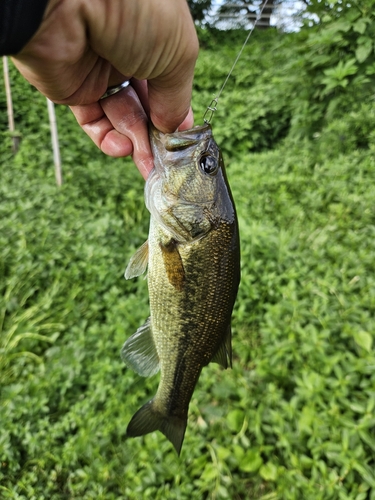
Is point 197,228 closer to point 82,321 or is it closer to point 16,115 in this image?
point 82,321

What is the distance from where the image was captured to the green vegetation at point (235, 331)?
205 centimetres

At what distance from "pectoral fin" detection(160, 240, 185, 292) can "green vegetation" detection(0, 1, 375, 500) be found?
1.16 m

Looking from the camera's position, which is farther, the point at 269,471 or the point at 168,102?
the point at 269,471

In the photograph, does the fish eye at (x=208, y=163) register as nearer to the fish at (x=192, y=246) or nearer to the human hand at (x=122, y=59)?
the fish at (x=192, y=246)

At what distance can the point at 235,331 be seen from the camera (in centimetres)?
279

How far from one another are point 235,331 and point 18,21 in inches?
93.8

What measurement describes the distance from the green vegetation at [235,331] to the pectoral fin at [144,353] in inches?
29.7

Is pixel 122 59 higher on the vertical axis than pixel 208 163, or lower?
higher

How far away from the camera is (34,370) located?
9.16 ft

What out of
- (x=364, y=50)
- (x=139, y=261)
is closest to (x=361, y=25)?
(x=364, y=50)

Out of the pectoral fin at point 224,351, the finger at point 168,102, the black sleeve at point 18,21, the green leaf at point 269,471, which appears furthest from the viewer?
the green leaf at point 269,471

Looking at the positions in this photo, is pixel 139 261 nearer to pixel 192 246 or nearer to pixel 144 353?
pixel 192 246

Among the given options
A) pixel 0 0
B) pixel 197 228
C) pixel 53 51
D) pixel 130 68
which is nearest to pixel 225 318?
pixel 197 228

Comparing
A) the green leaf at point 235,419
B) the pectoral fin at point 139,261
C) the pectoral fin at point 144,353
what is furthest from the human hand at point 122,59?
the green leaf at point 235,419
